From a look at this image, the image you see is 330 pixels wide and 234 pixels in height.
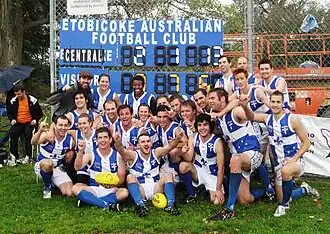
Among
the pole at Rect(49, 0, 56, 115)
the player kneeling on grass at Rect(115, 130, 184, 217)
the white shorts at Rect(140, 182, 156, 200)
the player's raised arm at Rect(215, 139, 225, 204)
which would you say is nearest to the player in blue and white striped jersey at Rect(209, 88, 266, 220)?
the player's raised arm at Rect(215, 139, 225, 204)

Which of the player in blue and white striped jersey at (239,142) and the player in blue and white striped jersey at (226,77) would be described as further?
the player in blue and white striped jersey at (226,77)

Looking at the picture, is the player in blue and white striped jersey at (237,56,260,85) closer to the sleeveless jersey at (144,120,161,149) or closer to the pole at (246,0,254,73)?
the pole at (246,0,254,73)

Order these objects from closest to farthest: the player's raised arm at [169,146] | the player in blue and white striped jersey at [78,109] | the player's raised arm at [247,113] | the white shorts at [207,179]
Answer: the player's raised arm at [247,113], the player's raised arm at [169,146], the white shorts at [207,179], the player in blue and white striped jersey at [78,109]

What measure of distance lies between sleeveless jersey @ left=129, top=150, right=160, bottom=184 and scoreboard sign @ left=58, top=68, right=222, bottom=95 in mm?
1930

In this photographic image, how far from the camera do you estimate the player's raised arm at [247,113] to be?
6008 mm

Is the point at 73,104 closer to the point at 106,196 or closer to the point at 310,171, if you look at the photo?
the point at 106,196

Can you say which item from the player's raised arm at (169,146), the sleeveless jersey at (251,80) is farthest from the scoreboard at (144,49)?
the player's raised arm at (169,146)

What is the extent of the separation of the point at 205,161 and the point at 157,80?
2.12 m

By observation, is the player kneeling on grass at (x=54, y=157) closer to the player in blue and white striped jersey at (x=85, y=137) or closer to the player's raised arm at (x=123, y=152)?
the player in blue and white striped jersey at (x=85, y=137)

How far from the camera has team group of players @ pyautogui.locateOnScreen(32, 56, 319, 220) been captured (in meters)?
6.06

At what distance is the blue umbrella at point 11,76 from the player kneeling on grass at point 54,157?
2.47 m

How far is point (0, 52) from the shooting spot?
1652 centimetres

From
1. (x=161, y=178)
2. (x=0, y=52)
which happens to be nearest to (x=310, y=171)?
(x=161, y=178)

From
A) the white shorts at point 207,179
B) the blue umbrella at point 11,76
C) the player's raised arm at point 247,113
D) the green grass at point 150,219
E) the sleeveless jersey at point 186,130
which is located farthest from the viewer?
the blue umbrella at point 11,76
